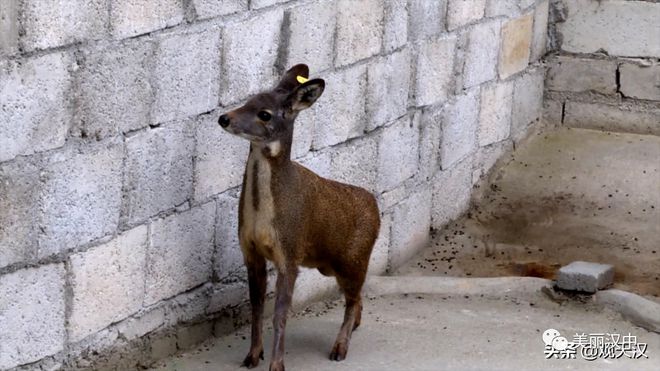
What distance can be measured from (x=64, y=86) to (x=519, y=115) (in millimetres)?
4619

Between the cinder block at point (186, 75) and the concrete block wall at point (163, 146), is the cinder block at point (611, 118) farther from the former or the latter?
the cinder block at point (186, 75)

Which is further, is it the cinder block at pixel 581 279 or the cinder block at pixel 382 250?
the cinder block at pixel 382 250

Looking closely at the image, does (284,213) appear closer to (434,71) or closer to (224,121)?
(224,121)

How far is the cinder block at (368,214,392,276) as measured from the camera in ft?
23.5

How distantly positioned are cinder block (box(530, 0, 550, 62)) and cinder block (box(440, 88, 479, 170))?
945 mm

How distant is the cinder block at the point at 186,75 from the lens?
525cm

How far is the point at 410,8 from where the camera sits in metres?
7.16

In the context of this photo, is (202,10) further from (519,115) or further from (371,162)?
(519,115)

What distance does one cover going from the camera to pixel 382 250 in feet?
23.8

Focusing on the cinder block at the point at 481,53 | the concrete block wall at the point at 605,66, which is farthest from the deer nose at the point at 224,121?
the concrete block wall at the point at 605,66

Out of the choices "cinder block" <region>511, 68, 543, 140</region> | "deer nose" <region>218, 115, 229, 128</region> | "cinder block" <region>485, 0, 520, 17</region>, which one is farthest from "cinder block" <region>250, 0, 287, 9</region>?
"cinder block" <region>511, 68, 543, 140</region>

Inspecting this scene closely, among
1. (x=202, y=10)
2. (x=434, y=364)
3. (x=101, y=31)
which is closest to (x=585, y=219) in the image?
(x=434, y=364)

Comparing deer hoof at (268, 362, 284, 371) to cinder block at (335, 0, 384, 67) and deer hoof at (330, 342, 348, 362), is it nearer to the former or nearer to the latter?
deer hoof at (330, 342, 348, 362)

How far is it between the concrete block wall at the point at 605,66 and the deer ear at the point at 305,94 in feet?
13.8
